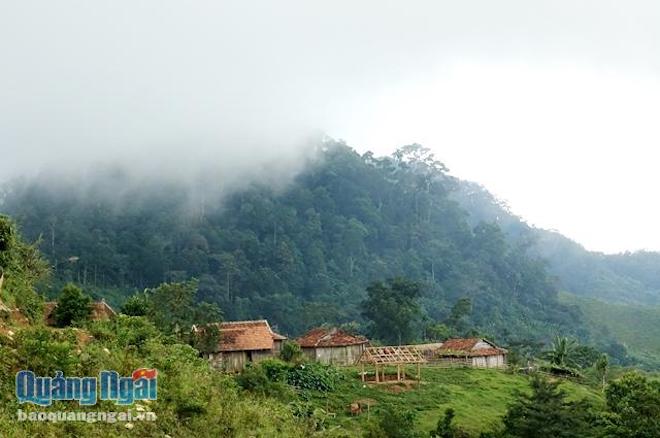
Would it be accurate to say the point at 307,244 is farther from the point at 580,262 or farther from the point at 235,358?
the point at 580,262

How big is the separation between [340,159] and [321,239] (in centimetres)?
2386

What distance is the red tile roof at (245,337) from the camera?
3969cm

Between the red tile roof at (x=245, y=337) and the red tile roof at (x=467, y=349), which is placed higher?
the red tile roof at (x=245, y=337)

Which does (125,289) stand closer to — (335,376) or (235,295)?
(235,295)

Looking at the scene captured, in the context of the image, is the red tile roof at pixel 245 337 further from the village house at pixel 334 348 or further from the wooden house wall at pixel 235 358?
the village house at pixel 334 348

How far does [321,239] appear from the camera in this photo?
330 ft

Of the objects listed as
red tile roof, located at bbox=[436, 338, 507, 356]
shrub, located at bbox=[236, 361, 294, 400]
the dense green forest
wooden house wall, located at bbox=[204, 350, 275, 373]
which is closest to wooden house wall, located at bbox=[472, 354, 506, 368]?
red tile roof, located at bbox=[436, 338, 507, 356]

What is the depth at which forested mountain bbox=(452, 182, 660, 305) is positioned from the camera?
474 feet

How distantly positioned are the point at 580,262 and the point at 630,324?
191 ft

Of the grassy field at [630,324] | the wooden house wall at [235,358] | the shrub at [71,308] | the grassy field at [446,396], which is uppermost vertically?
the shrub at [71,308]

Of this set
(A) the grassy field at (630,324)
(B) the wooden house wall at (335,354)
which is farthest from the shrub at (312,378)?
(A) the grassy field at (630,324)

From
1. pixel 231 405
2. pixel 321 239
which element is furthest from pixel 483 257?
pixel 231 405

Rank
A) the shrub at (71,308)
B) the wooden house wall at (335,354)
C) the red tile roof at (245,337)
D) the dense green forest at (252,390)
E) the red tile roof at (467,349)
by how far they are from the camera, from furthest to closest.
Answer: the red tile roof at (467,349) < the wooden house wall at (335,354) < the red tile roof at (245,337) < the shrub at (71,308) < the dense green forest at (252,390)

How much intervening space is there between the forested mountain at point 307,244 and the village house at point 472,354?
27079 millimetres
